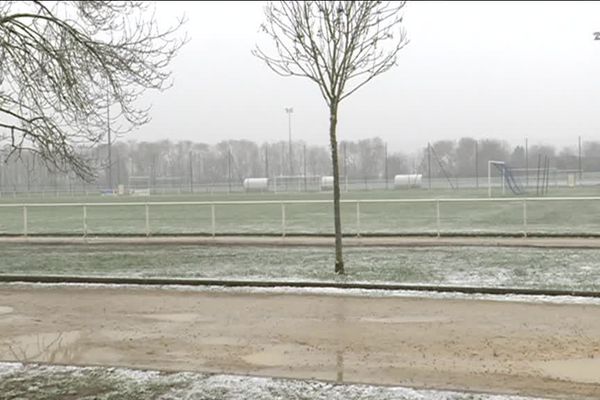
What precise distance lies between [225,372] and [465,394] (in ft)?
6.95

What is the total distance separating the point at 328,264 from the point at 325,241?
15.9ft

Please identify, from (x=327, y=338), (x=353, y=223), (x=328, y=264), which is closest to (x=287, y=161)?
(x=353, y=223)

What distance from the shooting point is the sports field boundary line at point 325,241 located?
1670 cm

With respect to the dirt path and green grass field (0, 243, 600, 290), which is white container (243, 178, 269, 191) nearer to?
green grass field (0, 243, 600, 290)

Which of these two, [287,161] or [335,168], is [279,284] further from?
[287,161]

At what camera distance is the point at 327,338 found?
7348mm

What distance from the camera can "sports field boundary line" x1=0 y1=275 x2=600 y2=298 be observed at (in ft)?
31.9

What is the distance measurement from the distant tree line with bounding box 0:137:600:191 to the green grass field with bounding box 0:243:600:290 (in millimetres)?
49777

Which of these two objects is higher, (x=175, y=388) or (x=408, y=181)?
(x=408, y=181)

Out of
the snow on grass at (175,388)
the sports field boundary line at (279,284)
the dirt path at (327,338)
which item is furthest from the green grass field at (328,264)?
the snow on grass at (175,388)

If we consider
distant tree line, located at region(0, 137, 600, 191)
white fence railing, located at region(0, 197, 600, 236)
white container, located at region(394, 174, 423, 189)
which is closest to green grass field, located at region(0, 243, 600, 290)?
white fence railing, located at region(0, 197, 600, 236)

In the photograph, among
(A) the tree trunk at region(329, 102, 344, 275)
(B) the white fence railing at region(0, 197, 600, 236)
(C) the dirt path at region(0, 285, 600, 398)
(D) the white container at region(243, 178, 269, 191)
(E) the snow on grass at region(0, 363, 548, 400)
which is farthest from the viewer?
(D) the white container at region(243, 178, 269, 191)

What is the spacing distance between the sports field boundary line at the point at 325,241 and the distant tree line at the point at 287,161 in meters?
44.7

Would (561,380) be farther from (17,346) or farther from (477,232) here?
(477,232)
